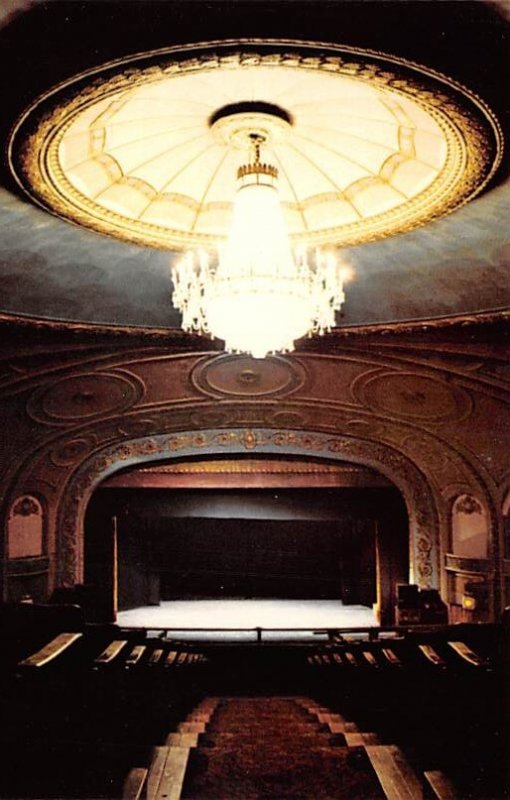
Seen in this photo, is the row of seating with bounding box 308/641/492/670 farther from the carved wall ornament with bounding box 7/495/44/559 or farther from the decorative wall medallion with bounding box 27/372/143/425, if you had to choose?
the carved wall ornament with bounding box 7/495/44/559

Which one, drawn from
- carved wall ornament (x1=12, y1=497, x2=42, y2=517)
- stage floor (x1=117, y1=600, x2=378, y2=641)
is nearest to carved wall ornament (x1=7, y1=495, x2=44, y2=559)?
carved wall ornament (x1=12, y1=497, x2=42, y2=517)

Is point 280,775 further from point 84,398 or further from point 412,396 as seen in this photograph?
point 84,398

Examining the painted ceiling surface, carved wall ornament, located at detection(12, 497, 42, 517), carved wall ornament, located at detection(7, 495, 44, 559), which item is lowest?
carved wall ornament, located at detection(7, 495, 44, 559)

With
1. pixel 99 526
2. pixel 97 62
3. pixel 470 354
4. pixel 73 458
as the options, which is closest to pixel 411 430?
pixel 470 354

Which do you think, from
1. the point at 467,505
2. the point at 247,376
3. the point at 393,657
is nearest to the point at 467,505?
the point at 467,505

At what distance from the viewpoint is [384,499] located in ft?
48.0

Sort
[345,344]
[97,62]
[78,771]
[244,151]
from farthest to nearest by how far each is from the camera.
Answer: [345,344] → [244,151] → [97,62] → [78,771]

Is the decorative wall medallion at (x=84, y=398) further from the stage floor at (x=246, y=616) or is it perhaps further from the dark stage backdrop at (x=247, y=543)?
the stage floor at (x=246, y=616)

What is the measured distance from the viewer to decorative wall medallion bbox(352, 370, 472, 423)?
10.4 meters

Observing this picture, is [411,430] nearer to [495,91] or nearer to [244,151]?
[244,151]

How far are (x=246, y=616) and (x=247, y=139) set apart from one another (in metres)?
12.4

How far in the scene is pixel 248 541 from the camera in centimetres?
1802

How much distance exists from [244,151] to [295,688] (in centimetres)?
627

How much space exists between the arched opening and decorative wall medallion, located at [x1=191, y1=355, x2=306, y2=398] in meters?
2.28
